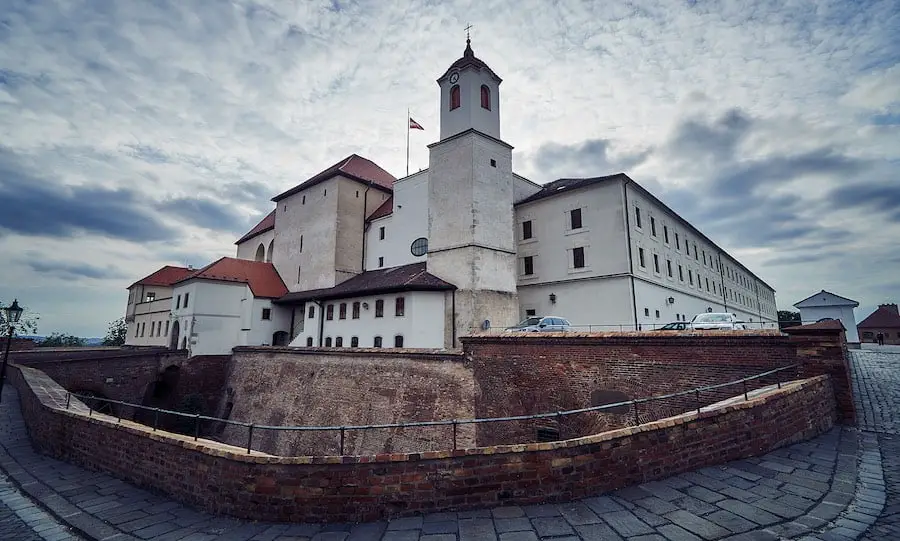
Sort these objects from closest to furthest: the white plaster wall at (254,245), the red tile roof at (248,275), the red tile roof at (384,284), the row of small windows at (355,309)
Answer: the red tile roof at (384,284) → the row of small windows at (355,309) → the red tile roof at (248,275) → the white plaster wall at (254,245)

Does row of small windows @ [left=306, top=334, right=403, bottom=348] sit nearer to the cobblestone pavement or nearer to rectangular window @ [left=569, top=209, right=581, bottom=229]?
rectangular window @ [left=569, top=209, right=581, bottom=229]

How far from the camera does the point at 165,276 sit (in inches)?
1859

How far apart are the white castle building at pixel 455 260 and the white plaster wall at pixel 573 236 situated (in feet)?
0.22

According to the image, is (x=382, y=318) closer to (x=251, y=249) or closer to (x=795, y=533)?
(x=795, y=533)

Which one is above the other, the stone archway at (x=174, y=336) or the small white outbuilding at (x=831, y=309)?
the small white outbuilding at (x=831, y=309)

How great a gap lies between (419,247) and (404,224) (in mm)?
2434

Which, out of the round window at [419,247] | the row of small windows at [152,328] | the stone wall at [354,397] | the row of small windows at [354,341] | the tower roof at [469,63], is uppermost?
the tower roof at [469,63]

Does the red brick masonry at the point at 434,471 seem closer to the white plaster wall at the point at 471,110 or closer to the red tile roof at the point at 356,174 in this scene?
the white plaster wall at the point at 471,110

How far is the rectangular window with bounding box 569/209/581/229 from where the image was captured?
80.8ft

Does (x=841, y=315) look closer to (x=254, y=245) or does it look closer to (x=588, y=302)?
(x=588, y=302)

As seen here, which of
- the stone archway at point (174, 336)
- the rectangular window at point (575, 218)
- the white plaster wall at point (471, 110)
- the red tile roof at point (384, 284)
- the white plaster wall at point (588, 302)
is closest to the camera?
the white plaster wall at point (588, 302)

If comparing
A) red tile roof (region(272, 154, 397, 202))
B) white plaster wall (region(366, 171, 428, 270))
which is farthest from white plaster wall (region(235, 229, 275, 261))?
white plaster wall (region(366, 171, 428, 270))

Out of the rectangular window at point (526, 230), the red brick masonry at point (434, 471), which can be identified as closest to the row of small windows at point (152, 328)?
the rectangular window at point (526, 230)

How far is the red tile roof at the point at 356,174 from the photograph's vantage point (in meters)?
32.3
